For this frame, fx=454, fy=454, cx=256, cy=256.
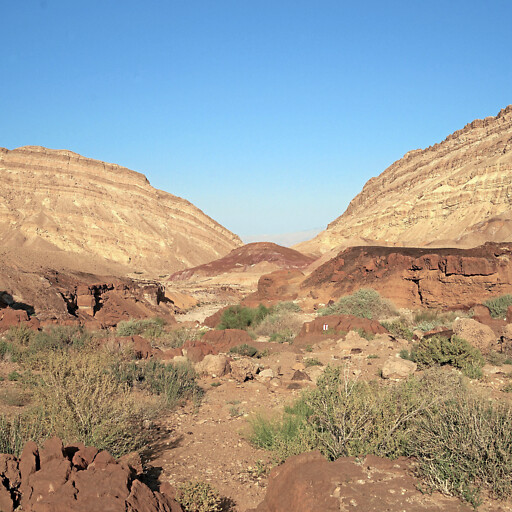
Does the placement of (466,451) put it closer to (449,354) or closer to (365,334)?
(449,354)

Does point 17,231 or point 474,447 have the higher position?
point 17,231

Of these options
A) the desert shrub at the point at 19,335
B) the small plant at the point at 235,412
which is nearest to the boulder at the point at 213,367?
the small plant at the point at 235,412

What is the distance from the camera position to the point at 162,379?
789cm

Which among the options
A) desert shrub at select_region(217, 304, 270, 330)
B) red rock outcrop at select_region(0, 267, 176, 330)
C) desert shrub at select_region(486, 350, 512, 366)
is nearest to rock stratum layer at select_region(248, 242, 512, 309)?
desert shrub at select_region(217, 304, 270, 330)

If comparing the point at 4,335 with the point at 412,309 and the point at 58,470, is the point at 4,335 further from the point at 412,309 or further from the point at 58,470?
the point at 412,309

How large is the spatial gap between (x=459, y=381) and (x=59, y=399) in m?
4.84

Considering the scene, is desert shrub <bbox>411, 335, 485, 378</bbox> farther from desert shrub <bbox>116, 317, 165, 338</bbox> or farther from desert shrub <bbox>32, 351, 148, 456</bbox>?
desert shrub <bbox>116, 317, 165, 338</bbox>

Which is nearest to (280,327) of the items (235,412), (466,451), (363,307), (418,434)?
(363,307)

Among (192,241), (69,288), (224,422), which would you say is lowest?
(224,422)

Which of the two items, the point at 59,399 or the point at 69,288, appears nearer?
the point at 59,399

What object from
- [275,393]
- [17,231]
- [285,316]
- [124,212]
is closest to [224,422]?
[275,393]

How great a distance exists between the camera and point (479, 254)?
18.5m

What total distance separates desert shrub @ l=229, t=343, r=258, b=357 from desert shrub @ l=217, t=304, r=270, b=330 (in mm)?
4479

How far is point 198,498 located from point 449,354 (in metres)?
6.86
